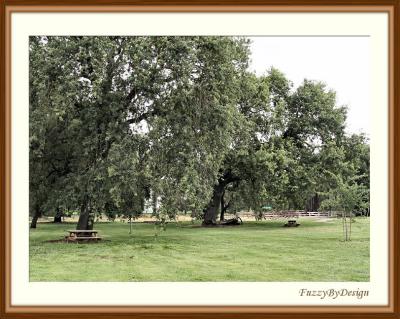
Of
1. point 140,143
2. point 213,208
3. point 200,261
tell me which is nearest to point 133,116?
point 140,143

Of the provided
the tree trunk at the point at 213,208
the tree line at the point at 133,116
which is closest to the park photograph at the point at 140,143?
the tree line at the point at 133,116

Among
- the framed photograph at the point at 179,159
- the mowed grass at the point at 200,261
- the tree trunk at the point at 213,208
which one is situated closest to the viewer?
the framed photograph at the point at 179,159

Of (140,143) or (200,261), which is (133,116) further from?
(200,261)

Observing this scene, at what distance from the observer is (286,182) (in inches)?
1638

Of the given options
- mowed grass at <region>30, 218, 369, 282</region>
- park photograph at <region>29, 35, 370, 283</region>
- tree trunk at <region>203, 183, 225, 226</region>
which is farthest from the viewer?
tree trunk at <region>203, 183, 225, 226</region>

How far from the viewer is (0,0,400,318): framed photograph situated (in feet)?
35.4

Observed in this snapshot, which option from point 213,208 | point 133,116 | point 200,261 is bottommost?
point 213,208

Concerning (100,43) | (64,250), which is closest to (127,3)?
(100,43)

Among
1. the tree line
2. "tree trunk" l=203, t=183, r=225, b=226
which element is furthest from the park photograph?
"tree trunk" l=203, t=183, r=225, b=226

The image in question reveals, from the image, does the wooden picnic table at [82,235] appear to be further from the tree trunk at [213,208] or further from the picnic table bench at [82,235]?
the tree trunk at [213,208]

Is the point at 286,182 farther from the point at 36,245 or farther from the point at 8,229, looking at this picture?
the point at 8,229

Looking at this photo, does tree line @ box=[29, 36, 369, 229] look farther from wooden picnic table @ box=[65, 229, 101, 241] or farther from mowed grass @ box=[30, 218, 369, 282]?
mowed grass @ box=[30, 218, 369, 282]

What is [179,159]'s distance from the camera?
2277 centimetres

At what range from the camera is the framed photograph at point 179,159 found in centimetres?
1080
